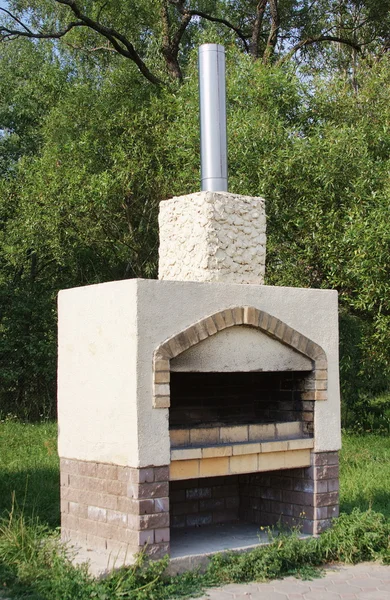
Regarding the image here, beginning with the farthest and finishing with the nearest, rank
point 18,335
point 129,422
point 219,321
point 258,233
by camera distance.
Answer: point 18,335 → point 258,233 → point 219,321 → point 129,422

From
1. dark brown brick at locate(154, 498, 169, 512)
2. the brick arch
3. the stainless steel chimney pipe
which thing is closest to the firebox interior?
the brick arch

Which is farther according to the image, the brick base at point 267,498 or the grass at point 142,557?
the brick base at point 267,498

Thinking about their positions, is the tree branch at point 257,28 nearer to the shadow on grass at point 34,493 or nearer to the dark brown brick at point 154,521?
the shadow on grass at point 34,493

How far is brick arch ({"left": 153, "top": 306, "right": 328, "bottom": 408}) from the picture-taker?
5562 mm

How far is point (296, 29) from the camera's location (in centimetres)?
1833

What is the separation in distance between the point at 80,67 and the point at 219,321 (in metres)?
13.8

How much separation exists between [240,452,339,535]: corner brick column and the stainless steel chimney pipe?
2501 mm

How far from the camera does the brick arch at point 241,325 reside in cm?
556

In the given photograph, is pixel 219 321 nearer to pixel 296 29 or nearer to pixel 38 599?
pixel 38 599

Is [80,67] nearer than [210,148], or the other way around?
[210,148]

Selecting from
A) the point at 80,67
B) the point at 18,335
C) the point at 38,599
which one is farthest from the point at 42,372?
the point at 38,599

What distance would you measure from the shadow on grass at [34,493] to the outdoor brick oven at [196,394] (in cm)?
129

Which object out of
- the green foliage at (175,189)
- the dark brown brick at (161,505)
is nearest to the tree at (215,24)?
the green foliage at (175,189)

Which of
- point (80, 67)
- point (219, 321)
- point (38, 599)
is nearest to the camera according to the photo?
point (38, 599)
